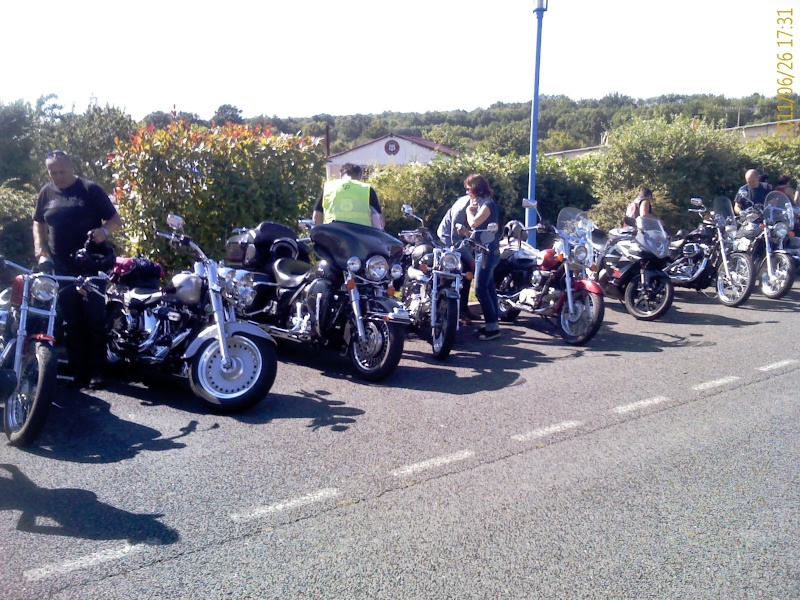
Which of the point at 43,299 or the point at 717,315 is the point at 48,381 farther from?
the point at 717,315

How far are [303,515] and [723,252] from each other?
8599mm

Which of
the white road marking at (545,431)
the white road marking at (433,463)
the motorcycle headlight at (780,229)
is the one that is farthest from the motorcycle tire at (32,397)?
the motorcycle headlight at (780,229)

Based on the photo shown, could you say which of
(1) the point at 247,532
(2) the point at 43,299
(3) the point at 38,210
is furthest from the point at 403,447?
(3) the point at 38,210

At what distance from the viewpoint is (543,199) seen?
50.9 feet

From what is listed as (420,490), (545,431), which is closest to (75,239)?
(420,490)

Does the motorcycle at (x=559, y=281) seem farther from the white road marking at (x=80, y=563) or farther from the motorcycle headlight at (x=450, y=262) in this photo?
the white road marking at (x=80, y=563)

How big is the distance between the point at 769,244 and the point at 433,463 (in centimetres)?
836

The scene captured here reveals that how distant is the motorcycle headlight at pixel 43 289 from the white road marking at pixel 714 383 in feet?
16.7

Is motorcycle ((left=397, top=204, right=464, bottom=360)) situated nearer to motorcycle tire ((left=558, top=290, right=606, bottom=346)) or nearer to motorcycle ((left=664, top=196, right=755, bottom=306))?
motorcycle tire ((left=558, top=290, right=606, bottom=346))

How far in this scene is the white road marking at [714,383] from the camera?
6.39m

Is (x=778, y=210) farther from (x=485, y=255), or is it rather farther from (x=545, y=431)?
(x=545, y=431)

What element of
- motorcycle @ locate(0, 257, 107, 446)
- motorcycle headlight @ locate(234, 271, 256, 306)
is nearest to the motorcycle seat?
motorcycle headlight @ locate(234, 271, 256, 306)

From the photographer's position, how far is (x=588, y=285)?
8.08 meters

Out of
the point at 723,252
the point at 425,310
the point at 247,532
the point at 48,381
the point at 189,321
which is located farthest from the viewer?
the point at 723,252
